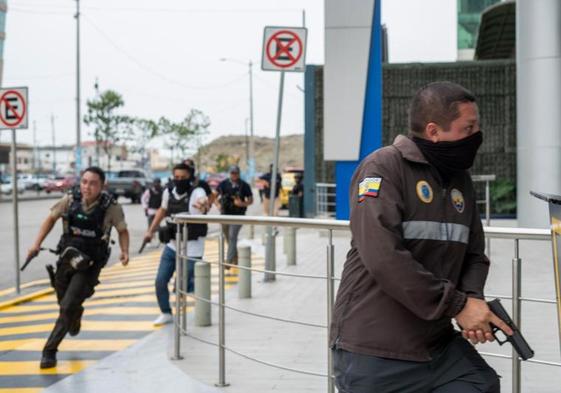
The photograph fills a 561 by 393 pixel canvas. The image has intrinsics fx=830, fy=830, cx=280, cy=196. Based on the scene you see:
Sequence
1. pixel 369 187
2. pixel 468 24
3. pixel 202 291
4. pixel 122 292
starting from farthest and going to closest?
1. pixel 468 24
2. pixel 122 292
3. pixel 202 291
4. pixel 369 187

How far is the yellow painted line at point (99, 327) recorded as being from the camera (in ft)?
29.0

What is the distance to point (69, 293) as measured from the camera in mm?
7195

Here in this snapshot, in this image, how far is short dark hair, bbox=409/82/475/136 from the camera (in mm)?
2824

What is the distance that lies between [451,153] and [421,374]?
29.6 inches

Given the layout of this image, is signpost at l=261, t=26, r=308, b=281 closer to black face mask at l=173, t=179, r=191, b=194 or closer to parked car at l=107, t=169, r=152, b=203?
black face mask at l=173, t=179, r=191, b=194

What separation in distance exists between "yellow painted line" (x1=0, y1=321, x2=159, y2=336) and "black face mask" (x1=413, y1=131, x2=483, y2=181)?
21.1 feet

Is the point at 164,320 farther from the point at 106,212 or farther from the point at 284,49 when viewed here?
the point at 284,49

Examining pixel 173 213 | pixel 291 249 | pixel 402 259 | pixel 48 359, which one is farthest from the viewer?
pixel 291 249

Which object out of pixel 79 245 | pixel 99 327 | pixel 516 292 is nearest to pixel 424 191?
pixel 516 292

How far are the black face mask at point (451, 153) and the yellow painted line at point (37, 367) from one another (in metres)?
4.82

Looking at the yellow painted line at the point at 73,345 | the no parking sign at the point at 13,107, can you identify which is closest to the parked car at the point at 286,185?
the no parking sign at the point at 13,107

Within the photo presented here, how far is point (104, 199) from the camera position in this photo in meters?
7.39

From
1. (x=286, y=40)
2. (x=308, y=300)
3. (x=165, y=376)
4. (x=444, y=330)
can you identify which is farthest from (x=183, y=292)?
(x=286, y=40)

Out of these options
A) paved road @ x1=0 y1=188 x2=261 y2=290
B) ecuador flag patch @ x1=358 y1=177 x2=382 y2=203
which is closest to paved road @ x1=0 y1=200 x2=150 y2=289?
paved road @ x1=0 y1=188 x2=261 y2=290
